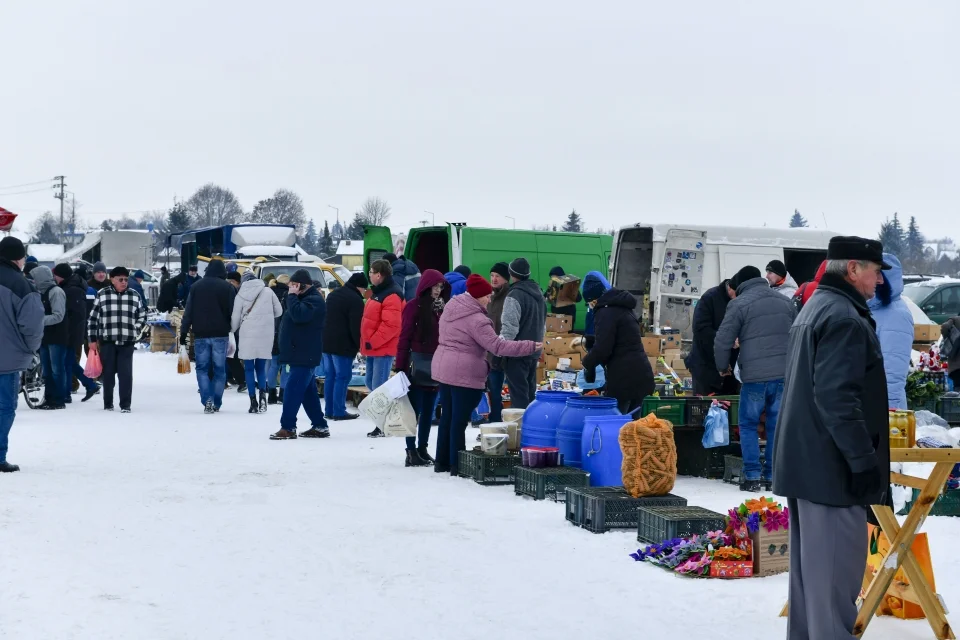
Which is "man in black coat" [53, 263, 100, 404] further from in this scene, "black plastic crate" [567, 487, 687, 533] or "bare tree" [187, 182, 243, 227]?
"bare tree" [187, 182, 243, 227]

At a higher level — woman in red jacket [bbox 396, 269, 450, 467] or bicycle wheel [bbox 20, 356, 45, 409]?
woman in red jacket [bbox 396, 269, 450, 467]

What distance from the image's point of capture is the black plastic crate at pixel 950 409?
11.0 metres

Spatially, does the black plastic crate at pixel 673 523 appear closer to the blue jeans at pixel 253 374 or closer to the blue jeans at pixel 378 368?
the blue jeans at pixel 378 368

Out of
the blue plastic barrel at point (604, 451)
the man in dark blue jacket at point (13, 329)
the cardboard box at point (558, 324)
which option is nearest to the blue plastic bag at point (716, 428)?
the blue plastic barrel at point (604, 451)

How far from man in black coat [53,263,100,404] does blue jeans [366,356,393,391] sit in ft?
15.7

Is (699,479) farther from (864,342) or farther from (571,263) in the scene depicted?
(571,263)

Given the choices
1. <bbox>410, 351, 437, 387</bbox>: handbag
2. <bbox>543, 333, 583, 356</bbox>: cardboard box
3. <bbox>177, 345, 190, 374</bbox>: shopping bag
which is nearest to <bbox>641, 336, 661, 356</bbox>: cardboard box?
<bbox>543, 333, 583, 356</bbox>: cardboard box

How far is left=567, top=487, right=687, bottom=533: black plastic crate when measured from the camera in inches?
330

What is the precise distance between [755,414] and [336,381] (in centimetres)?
672

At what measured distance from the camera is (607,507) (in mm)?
8406

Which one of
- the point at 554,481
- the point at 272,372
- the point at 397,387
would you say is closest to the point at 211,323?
the point at 272,372

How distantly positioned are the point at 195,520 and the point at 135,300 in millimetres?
8132

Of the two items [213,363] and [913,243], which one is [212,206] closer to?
[913,243]

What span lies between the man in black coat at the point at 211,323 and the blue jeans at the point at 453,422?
594 centimetres
